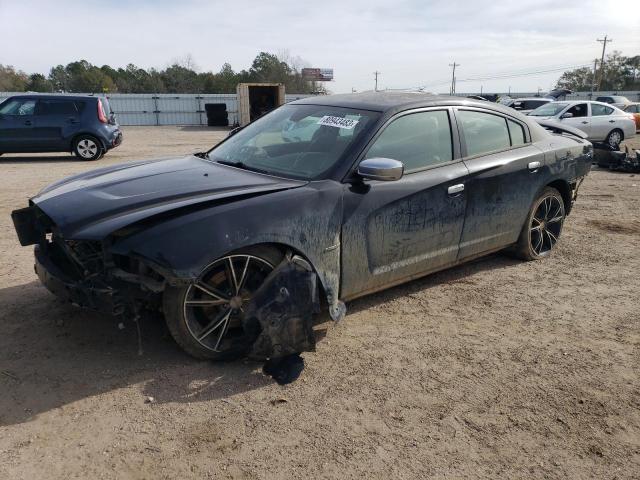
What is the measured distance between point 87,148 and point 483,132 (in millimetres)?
11193

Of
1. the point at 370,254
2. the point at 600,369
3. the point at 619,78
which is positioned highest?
the point at 619,78

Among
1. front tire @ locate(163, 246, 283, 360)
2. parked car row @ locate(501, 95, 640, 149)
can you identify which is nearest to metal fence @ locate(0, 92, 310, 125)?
parked car row @ locate(501, 95, 640, 149)

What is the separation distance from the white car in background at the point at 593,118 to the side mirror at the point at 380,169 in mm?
13863

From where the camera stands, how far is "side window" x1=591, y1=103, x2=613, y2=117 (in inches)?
635

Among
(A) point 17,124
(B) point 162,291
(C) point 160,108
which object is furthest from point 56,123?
(C) point 160,108

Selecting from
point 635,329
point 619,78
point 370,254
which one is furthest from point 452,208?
point 619,78

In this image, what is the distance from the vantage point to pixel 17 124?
12391 mm

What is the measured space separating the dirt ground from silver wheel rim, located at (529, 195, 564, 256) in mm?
887

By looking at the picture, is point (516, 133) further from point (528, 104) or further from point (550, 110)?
point (528, 104)

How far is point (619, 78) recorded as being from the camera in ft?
225

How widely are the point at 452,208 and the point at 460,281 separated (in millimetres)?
937

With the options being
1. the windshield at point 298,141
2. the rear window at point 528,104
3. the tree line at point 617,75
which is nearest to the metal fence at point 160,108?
the rear window at point 528,104

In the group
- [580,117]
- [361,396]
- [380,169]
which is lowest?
[361,396]

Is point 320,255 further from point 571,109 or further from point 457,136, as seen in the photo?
point 571,109
